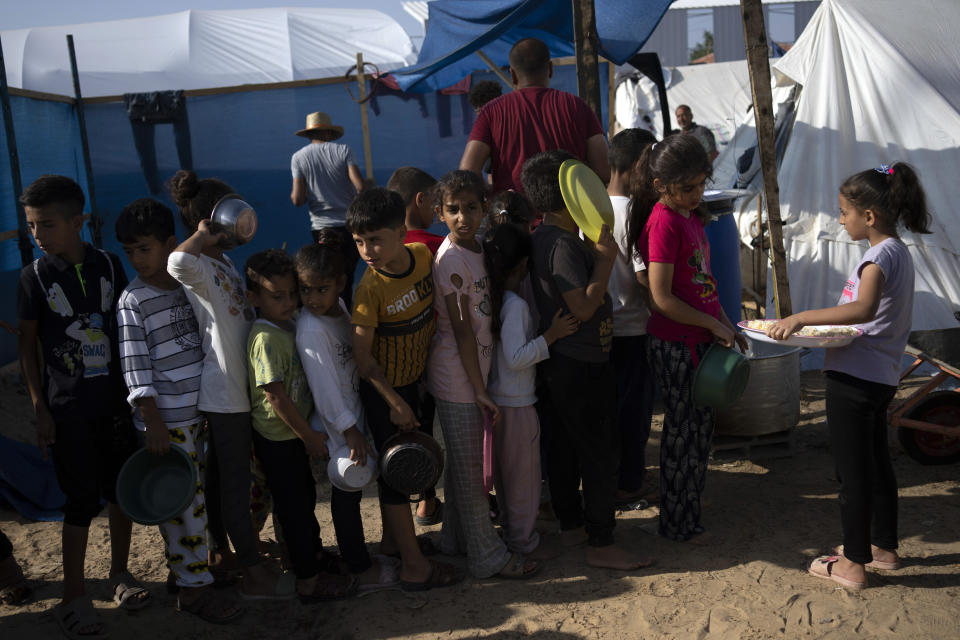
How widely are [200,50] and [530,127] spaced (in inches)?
400

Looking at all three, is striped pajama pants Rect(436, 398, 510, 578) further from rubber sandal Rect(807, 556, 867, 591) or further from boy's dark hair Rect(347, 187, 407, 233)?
rubber sandal Rect(807, 556, 867, 591)

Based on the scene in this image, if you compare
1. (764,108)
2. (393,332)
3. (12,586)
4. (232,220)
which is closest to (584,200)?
(393,332)

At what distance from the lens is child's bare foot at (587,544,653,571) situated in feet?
10.0

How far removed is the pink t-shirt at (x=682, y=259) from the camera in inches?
116

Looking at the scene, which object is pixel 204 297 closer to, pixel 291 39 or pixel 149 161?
pixel 149 161

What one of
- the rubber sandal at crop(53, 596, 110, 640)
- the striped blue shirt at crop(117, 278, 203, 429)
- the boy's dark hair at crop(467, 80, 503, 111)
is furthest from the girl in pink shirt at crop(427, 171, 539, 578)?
the boy's dark hair at crop(467, 80, 503, 111)

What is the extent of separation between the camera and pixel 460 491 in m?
3.04

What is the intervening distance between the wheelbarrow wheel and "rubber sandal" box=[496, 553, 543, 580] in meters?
2.20

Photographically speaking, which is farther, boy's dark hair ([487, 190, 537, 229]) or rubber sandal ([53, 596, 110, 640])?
boy's dark hair ([487, 190, 537, 229])

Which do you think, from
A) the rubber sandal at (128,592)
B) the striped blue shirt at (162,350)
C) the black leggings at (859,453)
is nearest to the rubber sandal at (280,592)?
the rubber sandal at (128,592)

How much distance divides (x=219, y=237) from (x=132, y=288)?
377 millimetres

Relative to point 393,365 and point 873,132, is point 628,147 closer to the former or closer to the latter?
point 393,365

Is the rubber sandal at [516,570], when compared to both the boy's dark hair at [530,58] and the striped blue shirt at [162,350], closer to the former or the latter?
the striped blue shirt at [162,350]

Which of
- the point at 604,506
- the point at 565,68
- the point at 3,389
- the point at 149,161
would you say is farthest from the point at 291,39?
the point at 604,506
